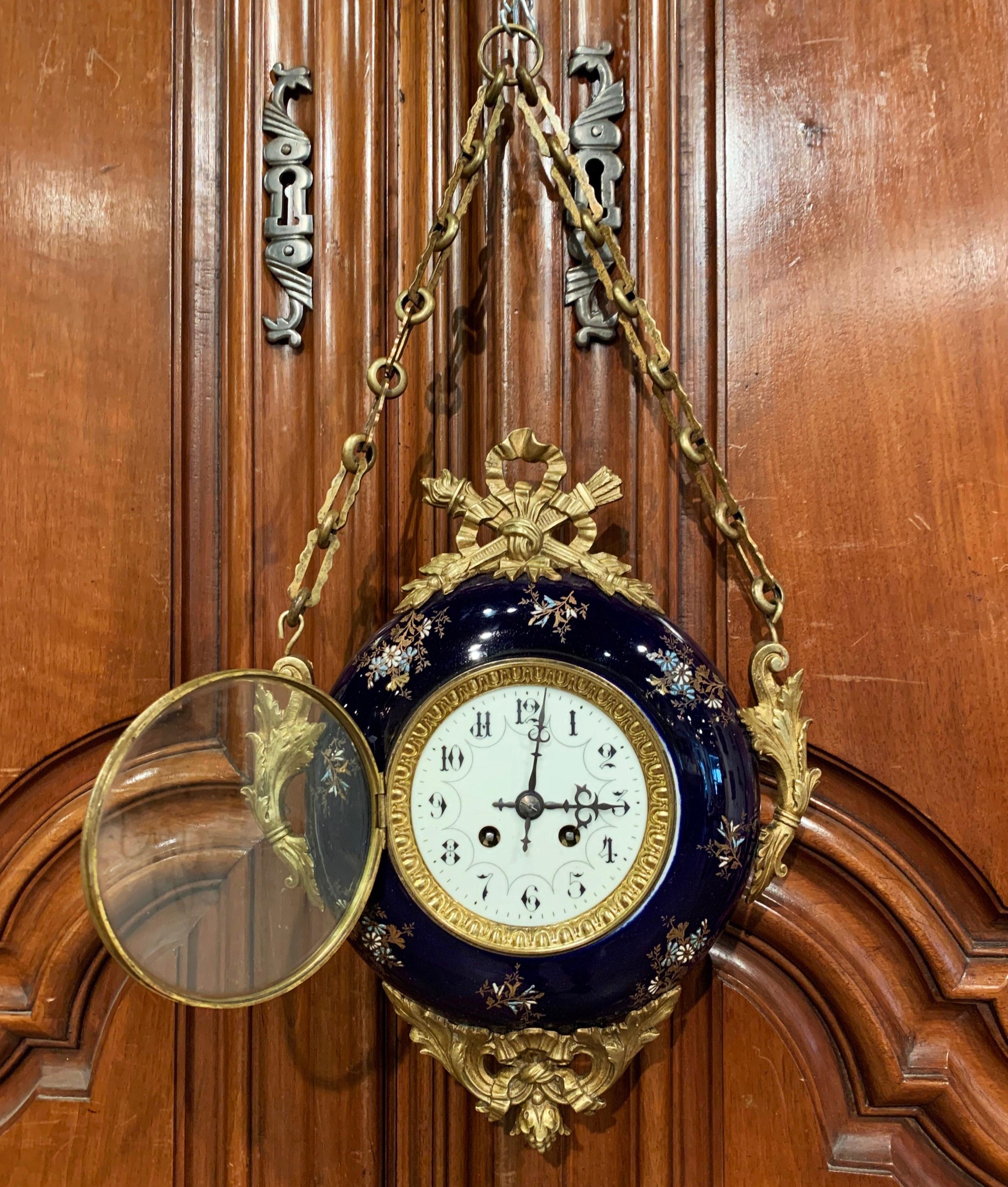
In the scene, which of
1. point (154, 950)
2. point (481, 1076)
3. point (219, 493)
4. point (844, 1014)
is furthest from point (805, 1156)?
point (219, 493)

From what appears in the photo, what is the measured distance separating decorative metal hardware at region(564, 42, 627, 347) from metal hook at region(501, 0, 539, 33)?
4 cm

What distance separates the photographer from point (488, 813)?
1.74 feet

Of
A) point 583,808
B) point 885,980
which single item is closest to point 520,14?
point 583,808

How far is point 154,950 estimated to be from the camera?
47 centimetres

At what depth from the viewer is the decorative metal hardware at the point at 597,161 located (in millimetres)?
639

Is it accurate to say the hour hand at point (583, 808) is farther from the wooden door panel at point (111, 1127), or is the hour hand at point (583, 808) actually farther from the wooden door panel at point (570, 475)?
the wooden door panel at point (111, 1127)

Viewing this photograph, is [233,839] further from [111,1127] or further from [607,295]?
[607,295]

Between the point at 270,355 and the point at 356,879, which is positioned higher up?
the point at 270,355

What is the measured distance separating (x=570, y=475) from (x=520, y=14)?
0.31 m

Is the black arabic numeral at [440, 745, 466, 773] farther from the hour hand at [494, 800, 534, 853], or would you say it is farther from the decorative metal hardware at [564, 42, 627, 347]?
the decorative metal hardware at [564, 42, 627, 347]

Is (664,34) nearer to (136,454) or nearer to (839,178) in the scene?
(839,178)

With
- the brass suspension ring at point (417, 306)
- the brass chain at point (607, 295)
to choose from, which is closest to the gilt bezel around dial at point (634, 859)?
the brass chain at point (607, 295)

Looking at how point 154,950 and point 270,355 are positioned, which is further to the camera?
point 270,355

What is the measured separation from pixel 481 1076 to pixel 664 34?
0.66 metres
